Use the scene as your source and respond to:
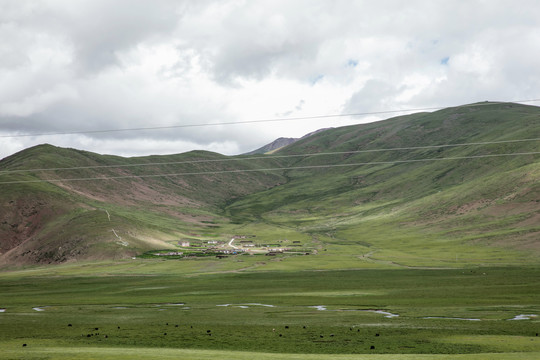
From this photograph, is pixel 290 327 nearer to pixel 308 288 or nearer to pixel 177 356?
pixel 177 356

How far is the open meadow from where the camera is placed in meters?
45.0

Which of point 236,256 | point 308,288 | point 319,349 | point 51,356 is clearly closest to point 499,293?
point 308,288

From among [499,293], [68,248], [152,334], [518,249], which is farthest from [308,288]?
[68,248]

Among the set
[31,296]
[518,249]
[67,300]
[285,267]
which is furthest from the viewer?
[518,249]

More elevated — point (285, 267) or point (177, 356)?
point (177, 356)

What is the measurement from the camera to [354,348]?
4584 centimetres

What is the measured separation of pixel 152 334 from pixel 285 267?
3513 inches

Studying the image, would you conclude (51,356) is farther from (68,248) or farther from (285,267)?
(68,248)

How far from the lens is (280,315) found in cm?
6762

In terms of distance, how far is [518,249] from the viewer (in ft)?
542

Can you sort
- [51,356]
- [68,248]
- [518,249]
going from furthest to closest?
[68,248], [518,249], [51,356]

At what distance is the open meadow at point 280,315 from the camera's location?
148 ft

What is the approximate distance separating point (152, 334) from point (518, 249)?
14691 cm

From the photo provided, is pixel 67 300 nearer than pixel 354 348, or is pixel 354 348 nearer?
pixel 354 348
